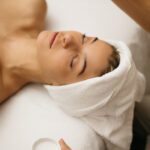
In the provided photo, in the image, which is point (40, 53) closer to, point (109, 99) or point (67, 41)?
point (67, 41)

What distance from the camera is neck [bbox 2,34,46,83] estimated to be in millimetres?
1162

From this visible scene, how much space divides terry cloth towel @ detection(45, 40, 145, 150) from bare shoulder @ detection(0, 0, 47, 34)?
15.5 inches

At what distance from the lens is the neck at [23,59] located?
1162 mm

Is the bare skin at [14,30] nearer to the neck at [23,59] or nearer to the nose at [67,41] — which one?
the neck at [23,59]

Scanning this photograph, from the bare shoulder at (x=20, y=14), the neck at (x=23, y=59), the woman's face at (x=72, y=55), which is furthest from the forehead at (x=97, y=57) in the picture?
the bare shoulder at (x=20, y=14)

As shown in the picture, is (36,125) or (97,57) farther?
(36,125)

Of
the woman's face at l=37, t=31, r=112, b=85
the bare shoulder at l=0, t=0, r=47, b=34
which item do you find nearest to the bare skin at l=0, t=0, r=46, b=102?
the bare shoulder at l=0, t=0, r=47, b=34

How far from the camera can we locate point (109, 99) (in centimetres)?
98

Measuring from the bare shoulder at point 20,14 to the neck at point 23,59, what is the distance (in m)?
0.08

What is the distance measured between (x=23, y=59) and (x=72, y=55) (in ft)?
1.03

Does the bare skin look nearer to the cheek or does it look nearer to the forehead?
the cheek

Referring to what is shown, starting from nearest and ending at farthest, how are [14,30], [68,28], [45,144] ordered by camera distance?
[45,144], [14,30], [68,28]

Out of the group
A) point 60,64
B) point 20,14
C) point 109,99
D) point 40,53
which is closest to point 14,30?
point 20,14

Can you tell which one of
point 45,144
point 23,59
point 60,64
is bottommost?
point 45,144
